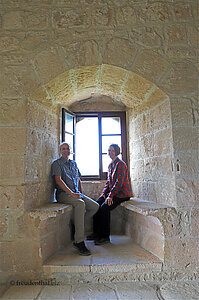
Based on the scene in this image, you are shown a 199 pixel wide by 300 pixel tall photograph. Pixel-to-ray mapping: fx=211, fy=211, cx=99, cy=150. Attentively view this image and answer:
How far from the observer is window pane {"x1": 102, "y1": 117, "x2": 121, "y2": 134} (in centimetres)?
351

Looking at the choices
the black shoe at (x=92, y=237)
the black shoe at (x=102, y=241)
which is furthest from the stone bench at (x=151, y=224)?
the black shoe at (x=92, y=237)

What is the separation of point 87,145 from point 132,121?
829 millimetres

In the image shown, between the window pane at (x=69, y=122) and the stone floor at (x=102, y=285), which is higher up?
the window pane at (x=69, y=122)

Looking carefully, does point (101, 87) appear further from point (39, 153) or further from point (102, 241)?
point (102, 241)

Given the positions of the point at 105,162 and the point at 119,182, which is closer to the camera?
the point at 119,182

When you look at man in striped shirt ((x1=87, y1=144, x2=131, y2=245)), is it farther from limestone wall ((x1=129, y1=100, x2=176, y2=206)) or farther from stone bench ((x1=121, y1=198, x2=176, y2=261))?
limestone wall ((x1=129, y1=100, x2=176, y2=206))

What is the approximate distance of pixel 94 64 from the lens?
7.66 feet

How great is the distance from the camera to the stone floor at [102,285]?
186 centimetres

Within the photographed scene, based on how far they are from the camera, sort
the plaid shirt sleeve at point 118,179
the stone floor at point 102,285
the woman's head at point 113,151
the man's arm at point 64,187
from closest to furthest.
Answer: the stone floor at point 102,285 → the man's arm at point 64,187 → the plaid shirt sleeve at point 118,179 → the woman's head at point 113,151

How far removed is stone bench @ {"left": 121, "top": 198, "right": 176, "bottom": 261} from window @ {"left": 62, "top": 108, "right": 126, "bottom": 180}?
3.07ft

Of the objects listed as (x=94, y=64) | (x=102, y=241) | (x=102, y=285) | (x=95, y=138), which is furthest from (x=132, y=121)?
(x=102, y=285)

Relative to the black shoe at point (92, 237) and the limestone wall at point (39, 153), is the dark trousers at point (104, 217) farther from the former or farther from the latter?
the limestone wall at point (39, 153)

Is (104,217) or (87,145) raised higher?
(87,145)

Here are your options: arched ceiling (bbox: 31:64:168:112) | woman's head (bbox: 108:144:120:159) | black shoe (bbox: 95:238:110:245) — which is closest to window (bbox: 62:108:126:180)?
arched ceiling (bbox: 31:64:168:112)
